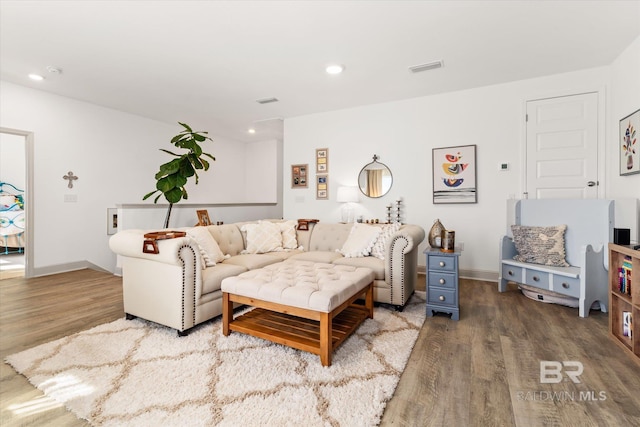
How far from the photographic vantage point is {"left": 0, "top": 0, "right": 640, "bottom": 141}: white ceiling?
243 centimetres

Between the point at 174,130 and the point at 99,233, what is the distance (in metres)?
2.38

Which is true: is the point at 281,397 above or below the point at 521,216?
below

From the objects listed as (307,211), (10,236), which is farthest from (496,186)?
(10,236)

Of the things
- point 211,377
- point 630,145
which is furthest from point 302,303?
point 630,145

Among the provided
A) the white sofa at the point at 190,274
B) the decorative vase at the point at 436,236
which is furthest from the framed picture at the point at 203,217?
the decorative vase at the point at 436,236

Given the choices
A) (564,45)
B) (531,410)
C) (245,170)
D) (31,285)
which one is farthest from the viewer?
(245,170)

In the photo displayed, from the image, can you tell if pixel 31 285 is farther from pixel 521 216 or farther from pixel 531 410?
pixel 521 216

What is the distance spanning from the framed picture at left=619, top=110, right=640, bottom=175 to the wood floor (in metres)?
1.44

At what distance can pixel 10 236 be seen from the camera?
6016mm

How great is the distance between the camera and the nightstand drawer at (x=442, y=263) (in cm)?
265

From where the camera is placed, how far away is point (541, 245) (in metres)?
3.23

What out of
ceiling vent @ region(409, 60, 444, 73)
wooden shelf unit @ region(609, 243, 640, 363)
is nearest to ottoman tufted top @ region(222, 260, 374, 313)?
wooden shelf unit @ region(609, 243, 640, 363)

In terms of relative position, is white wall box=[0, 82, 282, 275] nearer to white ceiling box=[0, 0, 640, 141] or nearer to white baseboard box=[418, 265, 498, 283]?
white ceiling box=[0, 0, 640, 141]

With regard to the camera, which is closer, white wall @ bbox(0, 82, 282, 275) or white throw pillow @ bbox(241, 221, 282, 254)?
white throw pillow @ bbox(241, 221, 282, 254)
